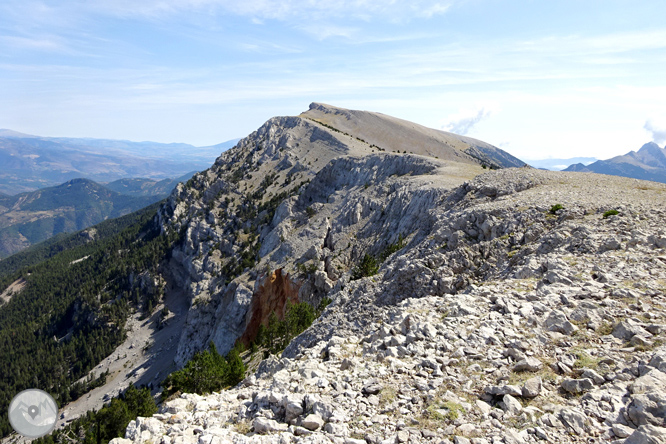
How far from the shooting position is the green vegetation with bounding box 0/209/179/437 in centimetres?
9906

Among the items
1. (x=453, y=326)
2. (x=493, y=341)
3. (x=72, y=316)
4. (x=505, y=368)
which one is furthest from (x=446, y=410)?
(x=72, y=316)

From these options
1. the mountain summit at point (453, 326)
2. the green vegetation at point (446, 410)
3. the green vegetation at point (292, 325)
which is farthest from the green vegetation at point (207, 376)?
the green vegetation at point (446, 410)

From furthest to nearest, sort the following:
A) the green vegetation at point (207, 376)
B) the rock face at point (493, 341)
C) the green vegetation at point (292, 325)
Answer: the green vegetation at point (292, 325), the green vegetation at point (207, 376), the rock face at point (493, 341)

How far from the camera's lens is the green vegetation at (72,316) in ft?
325

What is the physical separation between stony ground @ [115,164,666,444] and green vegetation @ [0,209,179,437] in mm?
105874

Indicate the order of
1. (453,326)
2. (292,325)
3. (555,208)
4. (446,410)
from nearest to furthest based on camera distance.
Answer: (446,410), (453,326), (555,208), (292,325)

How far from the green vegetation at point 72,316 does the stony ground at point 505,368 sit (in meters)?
106

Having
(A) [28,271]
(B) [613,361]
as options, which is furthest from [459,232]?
(A) [28,271]

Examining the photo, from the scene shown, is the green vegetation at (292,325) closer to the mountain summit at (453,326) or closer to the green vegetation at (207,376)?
the mountain summit at (453,326)

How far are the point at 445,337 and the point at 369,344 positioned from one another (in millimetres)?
3260

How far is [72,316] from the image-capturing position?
410 ft

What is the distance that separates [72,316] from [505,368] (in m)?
157

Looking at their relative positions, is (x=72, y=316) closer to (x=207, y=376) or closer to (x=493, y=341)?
(x=207, y=376)

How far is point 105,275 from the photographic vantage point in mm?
132500
